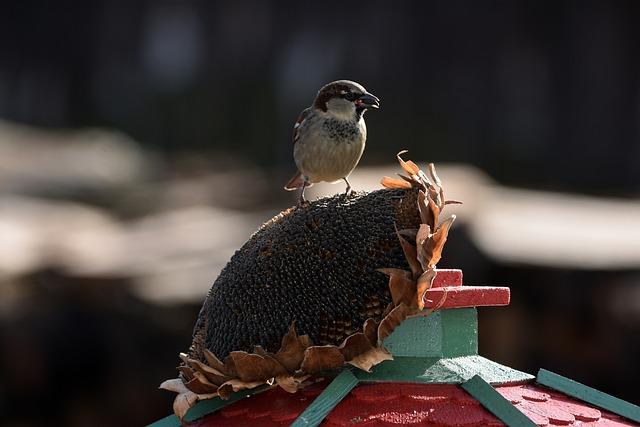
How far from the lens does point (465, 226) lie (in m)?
8.98

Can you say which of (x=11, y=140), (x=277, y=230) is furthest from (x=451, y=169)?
(x=277, y=230)

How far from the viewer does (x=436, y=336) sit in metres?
2.62

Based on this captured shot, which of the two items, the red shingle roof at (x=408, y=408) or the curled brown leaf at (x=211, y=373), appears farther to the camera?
the curled brown leaf at (x=211, y=373)

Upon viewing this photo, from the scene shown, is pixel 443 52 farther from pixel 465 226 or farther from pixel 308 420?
pixel 308 420

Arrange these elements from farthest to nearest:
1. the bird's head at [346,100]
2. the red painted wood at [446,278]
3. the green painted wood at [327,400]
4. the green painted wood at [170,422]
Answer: the bird's head at [346,100]
the green painted wood at [170,422]
the red painted wood at [446,278]
the green painted wood at [327,400]

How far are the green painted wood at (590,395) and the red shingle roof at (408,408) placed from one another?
2cm

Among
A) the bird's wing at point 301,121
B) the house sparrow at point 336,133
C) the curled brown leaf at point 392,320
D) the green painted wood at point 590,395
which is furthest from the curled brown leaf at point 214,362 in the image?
the bird's wing at point 301,121

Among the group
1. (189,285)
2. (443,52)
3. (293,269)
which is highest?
(443,52)

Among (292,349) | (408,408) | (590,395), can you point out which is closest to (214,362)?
(292,349)

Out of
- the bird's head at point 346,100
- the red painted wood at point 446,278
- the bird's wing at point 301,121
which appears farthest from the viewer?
the bird's wing at point 301,121

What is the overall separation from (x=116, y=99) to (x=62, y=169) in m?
4.71

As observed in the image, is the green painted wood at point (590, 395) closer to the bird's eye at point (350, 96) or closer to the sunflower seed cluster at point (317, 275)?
the sunflower seed cluster at point (317, 275)

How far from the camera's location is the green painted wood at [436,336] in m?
2.59

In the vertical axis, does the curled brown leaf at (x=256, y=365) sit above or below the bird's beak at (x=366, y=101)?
below
